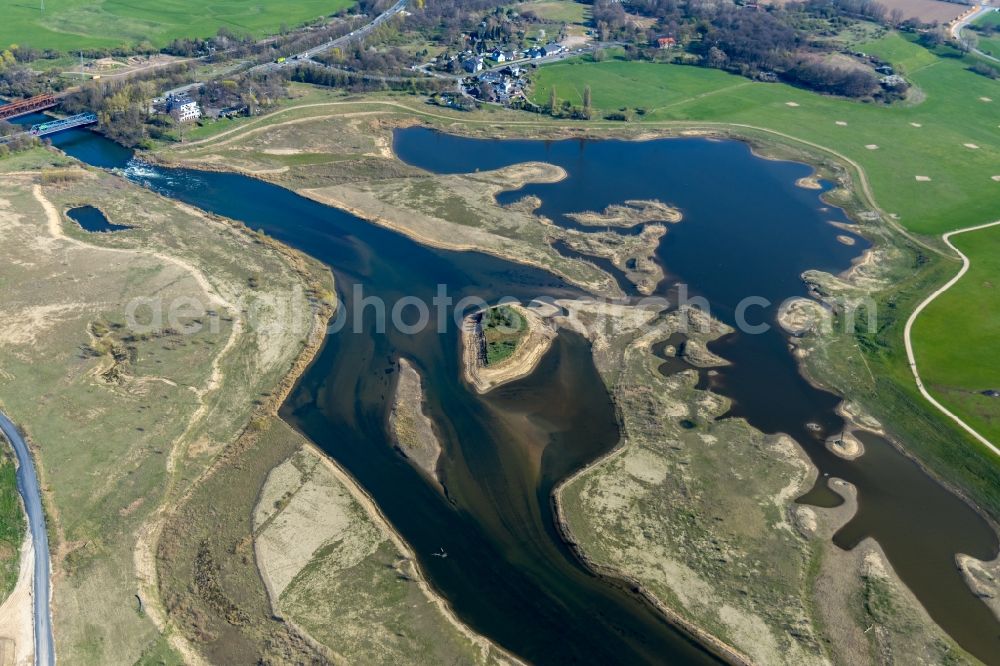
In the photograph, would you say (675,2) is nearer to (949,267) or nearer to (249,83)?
(249,83)

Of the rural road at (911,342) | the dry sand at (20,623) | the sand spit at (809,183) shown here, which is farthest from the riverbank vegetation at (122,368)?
the sand spit at (809,183)

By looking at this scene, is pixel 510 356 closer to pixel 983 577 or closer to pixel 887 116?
pixel 983 577

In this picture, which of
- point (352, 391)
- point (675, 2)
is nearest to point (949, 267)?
point (352, 391)

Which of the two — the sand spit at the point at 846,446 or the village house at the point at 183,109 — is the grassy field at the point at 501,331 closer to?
the sand spit at the point at 846,446

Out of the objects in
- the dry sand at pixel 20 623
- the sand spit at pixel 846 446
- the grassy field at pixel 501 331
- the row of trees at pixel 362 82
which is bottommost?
the dry sand at pixel 20 623

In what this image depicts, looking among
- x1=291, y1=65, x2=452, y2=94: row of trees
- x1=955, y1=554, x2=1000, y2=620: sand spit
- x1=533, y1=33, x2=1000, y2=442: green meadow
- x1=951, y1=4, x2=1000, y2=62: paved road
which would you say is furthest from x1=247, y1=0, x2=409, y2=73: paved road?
x1=951, y1=4, x2=1000, y2=62: paved road

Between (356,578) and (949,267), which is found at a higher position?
(949,267)
